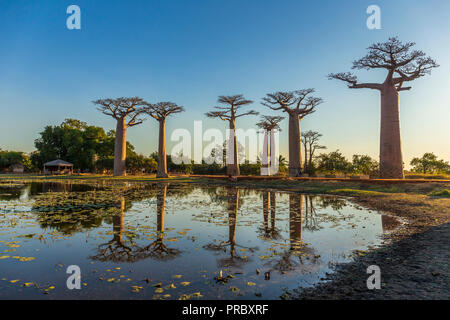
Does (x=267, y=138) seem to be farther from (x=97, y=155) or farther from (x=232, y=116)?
(x=97, y=155)

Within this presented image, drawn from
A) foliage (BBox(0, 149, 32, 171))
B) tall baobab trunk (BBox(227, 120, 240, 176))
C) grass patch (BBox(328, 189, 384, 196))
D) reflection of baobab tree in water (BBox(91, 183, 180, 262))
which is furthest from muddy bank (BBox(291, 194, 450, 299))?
foliage (BBox(0, 149, 32, 171))

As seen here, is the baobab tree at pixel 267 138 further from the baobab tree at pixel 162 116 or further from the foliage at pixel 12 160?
the foliage at pixel 12 160

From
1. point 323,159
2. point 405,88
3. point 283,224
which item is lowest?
point 283,224

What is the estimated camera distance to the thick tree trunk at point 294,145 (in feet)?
88.4

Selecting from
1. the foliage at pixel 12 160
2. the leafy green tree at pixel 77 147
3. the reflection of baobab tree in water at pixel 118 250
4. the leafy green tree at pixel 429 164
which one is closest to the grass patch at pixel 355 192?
the reflection of baobab tree in water at pixel 118 250

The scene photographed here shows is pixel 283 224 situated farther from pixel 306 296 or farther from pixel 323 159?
pixel 323 159

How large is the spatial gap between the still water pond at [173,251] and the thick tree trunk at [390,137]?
12.2m

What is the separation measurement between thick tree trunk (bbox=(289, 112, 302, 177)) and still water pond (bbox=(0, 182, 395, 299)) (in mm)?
18603

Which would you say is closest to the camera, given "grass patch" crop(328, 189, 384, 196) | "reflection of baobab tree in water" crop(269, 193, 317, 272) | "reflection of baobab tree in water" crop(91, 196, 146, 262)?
"reflection of baobab tree in water" crop(269, 193, 317, 272)

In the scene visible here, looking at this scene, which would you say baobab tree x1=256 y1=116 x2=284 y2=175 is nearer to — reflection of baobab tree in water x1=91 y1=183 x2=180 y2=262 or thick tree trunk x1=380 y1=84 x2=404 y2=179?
thick tree trunk x1=380 y1=84 x2=404 y2=179

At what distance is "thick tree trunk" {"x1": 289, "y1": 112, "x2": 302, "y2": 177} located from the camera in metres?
27.0

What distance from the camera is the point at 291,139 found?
2739 cm
